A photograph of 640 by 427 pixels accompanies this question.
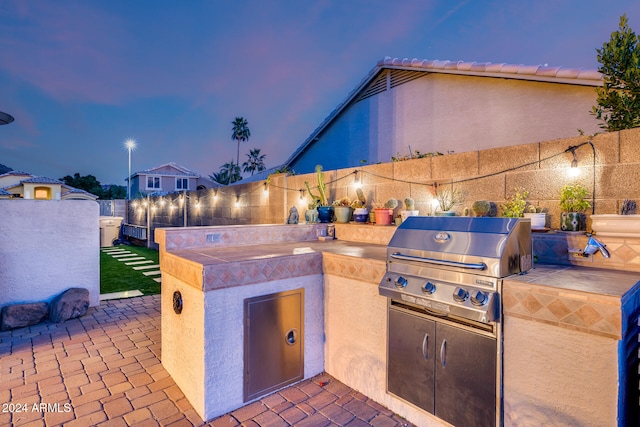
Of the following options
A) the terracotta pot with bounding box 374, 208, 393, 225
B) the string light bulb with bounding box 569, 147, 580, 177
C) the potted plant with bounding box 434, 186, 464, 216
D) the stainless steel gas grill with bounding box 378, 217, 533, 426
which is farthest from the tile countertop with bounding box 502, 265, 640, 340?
the terracotta pot with bounding box 374, 208, 393, 225

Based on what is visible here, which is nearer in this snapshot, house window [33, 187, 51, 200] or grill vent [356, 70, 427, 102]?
grill vent [356, 70, 427, 102]

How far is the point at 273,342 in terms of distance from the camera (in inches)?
114

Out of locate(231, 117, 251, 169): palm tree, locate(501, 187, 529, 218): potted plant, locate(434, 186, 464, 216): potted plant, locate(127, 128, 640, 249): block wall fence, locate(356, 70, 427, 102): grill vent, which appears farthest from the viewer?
locate(231, 117, 251, 169): palm tree

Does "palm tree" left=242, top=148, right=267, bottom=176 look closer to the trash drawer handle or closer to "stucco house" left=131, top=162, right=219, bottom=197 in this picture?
"stucco house" left=131, top=162, right=219, bottom=197

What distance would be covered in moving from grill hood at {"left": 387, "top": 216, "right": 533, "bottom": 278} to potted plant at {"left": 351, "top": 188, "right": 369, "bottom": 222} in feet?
6.62

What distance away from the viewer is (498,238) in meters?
2.10

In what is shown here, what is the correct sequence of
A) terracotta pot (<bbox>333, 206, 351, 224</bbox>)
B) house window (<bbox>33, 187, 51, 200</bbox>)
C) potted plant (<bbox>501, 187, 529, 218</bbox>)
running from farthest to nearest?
house window (<bbox>33, 187, 51, 200</bbox>), terracotta pot (<bbox>333, 206, 351, 224</bbox>), potted plant (<bbox>501, 187, 529, 218</bbox>)

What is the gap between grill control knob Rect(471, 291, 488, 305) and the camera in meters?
1.96

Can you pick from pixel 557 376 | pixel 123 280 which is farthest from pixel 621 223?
pixel 123 280

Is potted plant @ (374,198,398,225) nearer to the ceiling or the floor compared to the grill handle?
nearer to the ceiling

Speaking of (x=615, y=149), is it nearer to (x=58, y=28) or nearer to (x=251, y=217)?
(x=251, y=217)

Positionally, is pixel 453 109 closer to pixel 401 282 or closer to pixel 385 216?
pixel 385 216

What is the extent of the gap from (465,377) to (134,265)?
10.0 m

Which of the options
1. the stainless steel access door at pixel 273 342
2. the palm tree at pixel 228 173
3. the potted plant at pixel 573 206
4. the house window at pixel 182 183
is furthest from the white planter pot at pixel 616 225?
the palm tree at pixel 228 173
